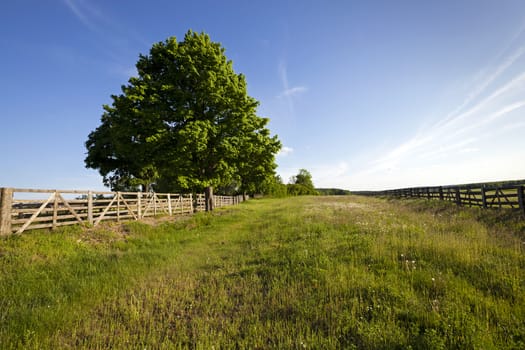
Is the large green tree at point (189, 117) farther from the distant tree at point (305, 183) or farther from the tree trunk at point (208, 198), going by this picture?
the distant tree at point (305, 183)

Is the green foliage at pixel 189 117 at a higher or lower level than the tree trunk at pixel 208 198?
higher

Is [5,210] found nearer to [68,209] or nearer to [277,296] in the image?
[68,209]

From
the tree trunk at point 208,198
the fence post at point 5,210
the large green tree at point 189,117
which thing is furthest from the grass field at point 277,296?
the tree trunk at point 208,198

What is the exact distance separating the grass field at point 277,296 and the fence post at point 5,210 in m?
0.93

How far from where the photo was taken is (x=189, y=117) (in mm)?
15867

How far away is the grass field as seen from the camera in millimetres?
2934

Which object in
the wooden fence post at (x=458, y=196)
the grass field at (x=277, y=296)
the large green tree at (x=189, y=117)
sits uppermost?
the large green tree at (x=189, y=117)

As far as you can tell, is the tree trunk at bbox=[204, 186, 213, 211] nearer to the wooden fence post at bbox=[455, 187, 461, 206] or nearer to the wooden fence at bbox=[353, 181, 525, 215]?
the wooden fence at bbox=[353, 181, 525, 215]

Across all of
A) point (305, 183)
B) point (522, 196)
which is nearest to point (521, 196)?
point (522, 196)

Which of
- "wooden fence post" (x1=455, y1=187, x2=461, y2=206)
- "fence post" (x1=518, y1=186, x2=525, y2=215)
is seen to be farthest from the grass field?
"wooden fence post" (x1=455, y1=187, x2=461, y2=206)

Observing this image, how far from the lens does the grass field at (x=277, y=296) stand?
293 centimetres

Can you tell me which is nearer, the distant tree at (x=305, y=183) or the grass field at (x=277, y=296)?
the grass field at (x=277, y=296)

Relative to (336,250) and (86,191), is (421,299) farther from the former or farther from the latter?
(86,191)

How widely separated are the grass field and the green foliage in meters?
9.21
